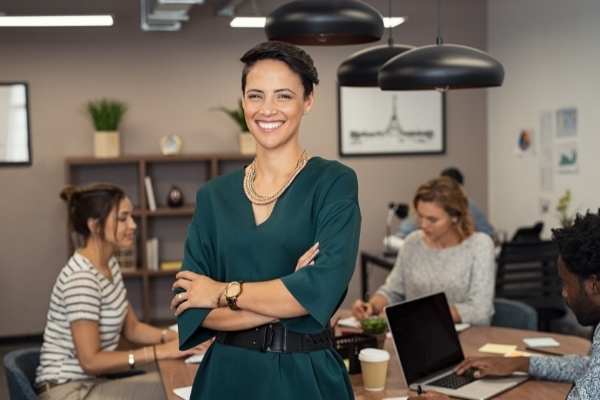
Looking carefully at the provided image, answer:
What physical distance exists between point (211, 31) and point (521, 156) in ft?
9.51

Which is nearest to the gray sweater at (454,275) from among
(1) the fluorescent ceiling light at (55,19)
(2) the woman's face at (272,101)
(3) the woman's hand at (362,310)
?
(3) the woman's hand at (362,310)

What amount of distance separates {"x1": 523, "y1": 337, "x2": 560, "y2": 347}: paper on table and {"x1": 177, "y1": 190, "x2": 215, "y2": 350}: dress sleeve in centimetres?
173

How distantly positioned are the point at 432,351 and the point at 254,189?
3.92ft

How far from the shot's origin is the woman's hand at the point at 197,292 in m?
1.81

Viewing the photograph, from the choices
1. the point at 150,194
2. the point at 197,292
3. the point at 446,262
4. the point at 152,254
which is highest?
the point at 150,194

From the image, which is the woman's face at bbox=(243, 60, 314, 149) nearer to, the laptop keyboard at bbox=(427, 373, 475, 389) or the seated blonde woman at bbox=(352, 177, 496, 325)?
the laptop keyboard at bbox=(427, 373, 475, 389)

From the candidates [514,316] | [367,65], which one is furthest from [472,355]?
[367,65]

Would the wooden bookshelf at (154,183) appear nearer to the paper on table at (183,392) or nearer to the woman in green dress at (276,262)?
the paper on table at (183,392)

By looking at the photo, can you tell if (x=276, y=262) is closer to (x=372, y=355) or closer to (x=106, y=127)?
(x=372, y=355)

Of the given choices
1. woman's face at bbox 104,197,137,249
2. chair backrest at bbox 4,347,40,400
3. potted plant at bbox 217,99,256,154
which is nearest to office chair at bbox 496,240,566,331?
potted plant at bbox 217,99,256,154

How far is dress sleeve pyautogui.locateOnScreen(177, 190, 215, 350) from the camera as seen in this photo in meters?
1.85

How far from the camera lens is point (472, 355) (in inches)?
122

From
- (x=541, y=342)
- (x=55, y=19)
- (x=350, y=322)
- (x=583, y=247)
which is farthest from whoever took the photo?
(x=55, y=19)

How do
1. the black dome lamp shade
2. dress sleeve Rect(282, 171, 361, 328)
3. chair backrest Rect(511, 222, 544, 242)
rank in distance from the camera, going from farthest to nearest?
chair backrest Rect(511, 222, 544, 242) < the black dome lamp shade < dress sleeve Rect(282, 171, 361, 328)
